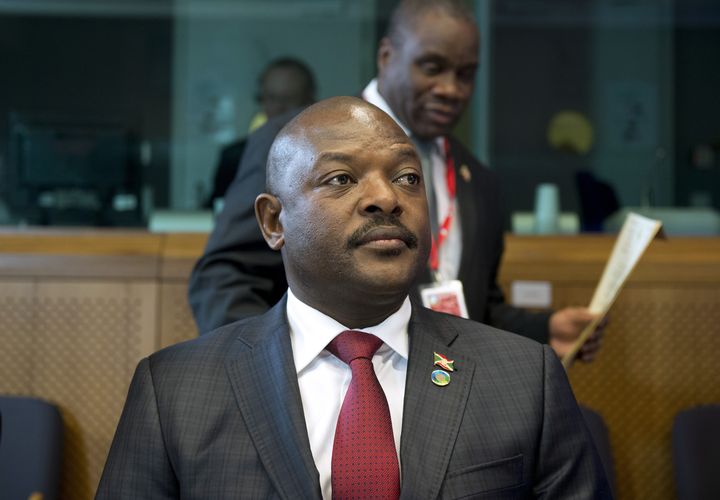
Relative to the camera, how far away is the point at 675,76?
297 inches

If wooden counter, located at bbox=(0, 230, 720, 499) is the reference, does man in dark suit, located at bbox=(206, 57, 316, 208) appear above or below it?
above

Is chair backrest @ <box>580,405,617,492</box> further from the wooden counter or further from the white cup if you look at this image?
the white cup

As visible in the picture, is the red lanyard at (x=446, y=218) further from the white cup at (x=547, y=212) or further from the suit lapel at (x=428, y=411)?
the white cup at (x=547, y=212)

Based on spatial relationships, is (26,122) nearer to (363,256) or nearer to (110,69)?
(363,256)

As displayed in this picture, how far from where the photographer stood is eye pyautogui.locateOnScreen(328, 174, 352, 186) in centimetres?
161

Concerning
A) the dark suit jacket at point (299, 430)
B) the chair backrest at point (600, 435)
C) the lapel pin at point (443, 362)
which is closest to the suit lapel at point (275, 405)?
the dark suit jacket at point (299, 430)

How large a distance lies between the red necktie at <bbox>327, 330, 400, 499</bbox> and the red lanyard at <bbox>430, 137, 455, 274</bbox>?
2.98 ft

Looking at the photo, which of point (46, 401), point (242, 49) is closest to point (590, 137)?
point (242, 49)

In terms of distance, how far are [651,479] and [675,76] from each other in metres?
4.99

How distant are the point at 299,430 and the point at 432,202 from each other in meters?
1.15

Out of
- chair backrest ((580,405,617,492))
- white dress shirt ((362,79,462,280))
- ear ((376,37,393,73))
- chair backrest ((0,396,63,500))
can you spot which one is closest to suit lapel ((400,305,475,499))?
white dress shirt ((362,79,462,280))

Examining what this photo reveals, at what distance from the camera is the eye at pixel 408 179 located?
165 cm

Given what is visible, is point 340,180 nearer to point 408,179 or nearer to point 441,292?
point 408,179

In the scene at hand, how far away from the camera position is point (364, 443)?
1.53 metres
